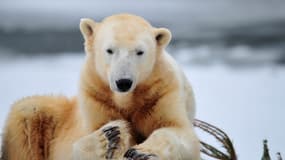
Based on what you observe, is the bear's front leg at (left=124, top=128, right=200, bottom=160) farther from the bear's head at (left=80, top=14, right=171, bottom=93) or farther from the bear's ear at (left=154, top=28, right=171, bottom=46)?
the bear's ear at (left=154, top=28, right=171, bottom=46)

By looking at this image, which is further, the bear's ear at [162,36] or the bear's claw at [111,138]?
the bear's ear at [162,36]

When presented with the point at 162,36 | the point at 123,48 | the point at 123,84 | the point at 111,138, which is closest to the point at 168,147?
the point at 111,138

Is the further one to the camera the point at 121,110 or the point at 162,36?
the point at 162,36

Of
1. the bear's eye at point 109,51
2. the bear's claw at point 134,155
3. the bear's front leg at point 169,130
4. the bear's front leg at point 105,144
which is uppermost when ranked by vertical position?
the bear's eye at point 109,51

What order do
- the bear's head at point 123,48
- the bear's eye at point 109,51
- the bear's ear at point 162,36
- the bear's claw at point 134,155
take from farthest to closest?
the bear's ear at point 162,36
the bear's eye at point 109,51
the bear's head at point 123,48
the bear's claw at point 134,155

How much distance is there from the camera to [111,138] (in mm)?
4996

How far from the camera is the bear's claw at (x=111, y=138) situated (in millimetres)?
4953

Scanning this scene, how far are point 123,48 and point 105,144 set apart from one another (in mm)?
558

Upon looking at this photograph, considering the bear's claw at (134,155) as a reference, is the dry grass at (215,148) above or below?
above

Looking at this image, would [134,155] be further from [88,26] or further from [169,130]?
[88,26]

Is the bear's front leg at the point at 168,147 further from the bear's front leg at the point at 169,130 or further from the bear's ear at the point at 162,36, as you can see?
the bear's ear at the point at 162,36

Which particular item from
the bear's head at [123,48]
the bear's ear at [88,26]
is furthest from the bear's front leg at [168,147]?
the bear's ear at [88,26]

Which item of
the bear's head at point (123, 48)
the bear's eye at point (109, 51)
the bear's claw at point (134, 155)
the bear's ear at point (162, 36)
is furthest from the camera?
the bear's ear at point (162, 36)

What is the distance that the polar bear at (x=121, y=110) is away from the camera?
4949 mm
